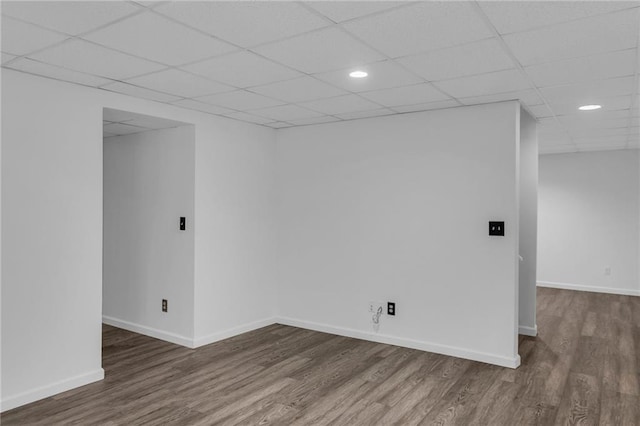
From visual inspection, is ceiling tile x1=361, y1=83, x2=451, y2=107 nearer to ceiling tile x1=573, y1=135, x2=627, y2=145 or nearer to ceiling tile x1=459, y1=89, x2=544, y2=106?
ceiling tile x1=459, y1=89, x2=544, y2=106

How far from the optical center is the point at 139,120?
13.2ft

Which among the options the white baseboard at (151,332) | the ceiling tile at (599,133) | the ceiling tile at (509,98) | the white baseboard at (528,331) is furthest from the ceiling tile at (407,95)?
the white baseboard at (151,332)

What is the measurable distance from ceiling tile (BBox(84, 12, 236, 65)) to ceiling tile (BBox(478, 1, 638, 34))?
1.38 metres

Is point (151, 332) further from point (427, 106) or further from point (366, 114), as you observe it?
point (427, 106)

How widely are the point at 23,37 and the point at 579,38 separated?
9.59ft

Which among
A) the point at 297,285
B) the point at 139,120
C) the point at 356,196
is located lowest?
the point at 297,285

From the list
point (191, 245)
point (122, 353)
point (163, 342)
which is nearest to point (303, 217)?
point (191, 245)

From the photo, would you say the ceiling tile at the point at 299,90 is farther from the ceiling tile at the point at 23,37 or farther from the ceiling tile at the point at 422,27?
the ceiling tile at the point at 23,37

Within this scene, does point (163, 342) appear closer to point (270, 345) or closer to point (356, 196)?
point (270, 345)

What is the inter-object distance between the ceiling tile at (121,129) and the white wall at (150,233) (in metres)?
0.09

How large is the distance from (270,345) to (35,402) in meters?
1.95

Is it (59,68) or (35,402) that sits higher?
(59,68)

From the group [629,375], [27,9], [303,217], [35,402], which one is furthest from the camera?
[303,217]

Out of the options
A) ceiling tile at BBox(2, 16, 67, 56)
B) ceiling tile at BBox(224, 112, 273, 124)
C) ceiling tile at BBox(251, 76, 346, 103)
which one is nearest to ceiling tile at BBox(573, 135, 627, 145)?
ceiling tile at BBox(251, 76, 346, 103)
